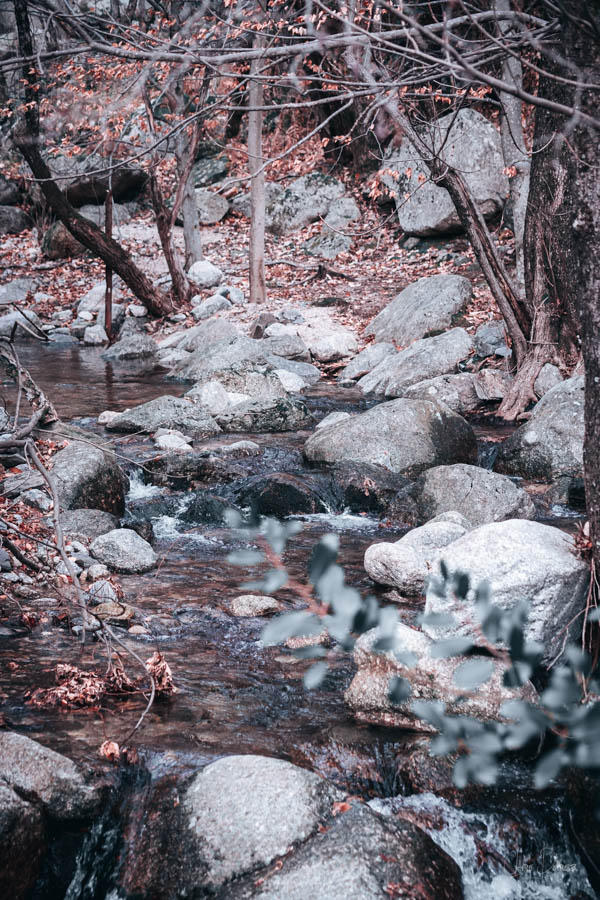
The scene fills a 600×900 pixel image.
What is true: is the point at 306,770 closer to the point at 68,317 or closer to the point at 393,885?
the point at 393,885

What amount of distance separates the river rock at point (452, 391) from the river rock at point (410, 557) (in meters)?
4.67

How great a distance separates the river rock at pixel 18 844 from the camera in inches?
97.4

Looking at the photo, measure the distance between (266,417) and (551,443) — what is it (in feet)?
11.7

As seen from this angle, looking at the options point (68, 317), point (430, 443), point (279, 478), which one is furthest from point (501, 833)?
point (68, 317)

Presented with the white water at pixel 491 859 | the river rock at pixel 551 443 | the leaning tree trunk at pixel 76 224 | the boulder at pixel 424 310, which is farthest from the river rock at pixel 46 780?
the leaning tree trunk at pixel 76 224

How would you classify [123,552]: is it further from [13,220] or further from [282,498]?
[13,220]

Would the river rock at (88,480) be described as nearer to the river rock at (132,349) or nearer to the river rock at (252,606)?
the river rock at (252,606)

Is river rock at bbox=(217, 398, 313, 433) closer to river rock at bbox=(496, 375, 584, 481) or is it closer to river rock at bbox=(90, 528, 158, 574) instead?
river rock at bbox=(496, 375, 584, 481)

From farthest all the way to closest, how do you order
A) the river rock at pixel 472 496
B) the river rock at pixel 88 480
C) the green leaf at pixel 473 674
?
the river rock at pixel 88 480 < the river rock at pixel 472 496 < the green leaf at pixel 473 674

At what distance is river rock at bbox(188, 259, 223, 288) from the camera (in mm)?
16312

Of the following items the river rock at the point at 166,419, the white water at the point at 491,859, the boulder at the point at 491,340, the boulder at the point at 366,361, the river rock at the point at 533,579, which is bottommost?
the boulder at the point at 366,361

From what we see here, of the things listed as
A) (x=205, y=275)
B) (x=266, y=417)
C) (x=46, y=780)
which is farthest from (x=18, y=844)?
(x=205, y=275)

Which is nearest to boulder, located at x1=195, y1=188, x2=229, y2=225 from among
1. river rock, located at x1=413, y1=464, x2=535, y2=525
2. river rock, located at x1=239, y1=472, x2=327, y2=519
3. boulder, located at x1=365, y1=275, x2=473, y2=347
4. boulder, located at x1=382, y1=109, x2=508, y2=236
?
boulder, located at x1=382, y1=109, x2=508, y2=236

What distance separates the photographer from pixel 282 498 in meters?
6.68
